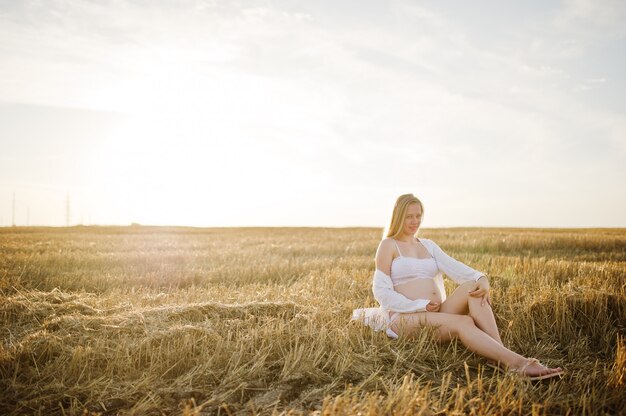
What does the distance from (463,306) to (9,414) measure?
4278 mm

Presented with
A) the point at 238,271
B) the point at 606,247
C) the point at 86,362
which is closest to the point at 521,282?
the point at 238,271

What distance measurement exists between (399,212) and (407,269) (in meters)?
0.66

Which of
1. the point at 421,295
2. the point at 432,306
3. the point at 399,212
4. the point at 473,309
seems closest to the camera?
the point at 473,309

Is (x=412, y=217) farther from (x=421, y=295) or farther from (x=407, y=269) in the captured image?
(x=421, y=295)

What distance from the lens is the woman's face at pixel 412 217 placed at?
4.78 metres

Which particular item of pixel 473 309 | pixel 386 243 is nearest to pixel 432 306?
pixel 473 309

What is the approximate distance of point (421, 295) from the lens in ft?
15.4

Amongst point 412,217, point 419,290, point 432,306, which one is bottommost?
point 432,306

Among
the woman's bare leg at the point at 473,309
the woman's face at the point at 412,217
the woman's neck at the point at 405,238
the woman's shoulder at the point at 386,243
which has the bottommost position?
the woman's bare leg at the point at 473,309

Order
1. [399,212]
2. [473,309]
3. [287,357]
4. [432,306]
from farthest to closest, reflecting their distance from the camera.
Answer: [399,212] < [432,306] < [473,309] < [287,357]

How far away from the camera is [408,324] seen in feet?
14.7

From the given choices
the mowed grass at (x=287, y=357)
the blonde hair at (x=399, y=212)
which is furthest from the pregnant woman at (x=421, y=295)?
the mowed grass at (x=287, y=357)

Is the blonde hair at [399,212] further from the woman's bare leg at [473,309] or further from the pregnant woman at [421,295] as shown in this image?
the woman's bare leg at [473,309]

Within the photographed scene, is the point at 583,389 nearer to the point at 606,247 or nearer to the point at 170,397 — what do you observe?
the point at 170,397
